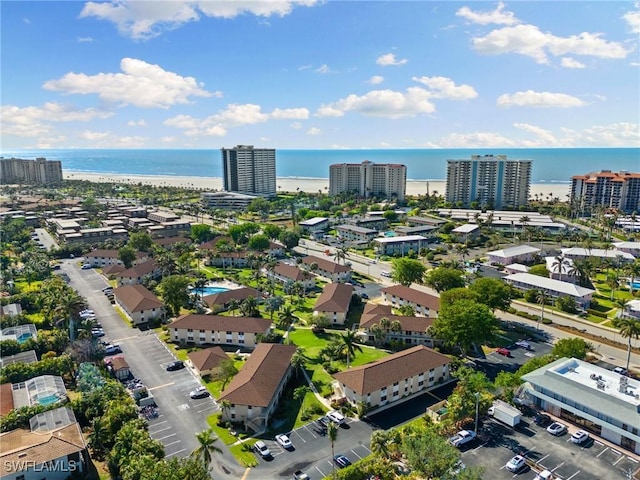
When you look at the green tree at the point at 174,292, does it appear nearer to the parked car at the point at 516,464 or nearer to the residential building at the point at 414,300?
the residential building at the point at 414,300

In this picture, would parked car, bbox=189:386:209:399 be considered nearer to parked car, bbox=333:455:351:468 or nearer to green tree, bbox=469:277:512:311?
parked car, bbox=333:455:351:468

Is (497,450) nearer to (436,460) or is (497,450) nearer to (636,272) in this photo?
(436,460)

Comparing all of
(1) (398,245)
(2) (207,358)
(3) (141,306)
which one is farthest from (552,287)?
(3) (141,306)

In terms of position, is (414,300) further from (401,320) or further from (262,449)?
(262,449)

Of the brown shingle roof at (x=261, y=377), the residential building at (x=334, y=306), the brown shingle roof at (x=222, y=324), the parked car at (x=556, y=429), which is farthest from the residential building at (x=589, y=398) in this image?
the brown shingle roof at (x=222, y=324)

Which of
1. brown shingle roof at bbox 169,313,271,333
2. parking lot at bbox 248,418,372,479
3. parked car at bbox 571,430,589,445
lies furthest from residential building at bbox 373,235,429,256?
parked car at bbox 571,430,589,445
